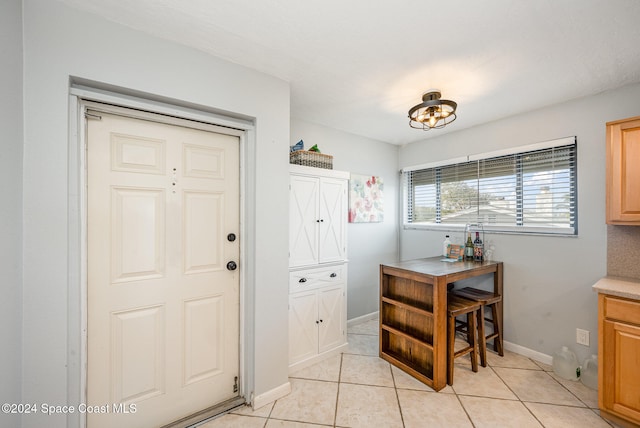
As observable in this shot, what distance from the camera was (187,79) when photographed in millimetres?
1656

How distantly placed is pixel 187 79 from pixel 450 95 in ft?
6.84

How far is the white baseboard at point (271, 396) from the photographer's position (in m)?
1.90

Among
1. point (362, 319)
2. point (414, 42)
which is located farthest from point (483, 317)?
point (414, 42)

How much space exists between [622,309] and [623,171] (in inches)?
37.5

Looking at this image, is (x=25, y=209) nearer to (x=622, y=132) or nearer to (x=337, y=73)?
(x=337, y=73)

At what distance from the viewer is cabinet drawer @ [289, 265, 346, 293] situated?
2.32 m

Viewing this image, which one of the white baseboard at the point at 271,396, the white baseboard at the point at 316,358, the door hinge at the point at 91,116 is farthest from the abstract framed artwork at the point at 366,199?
the door hinge at the point at 91,116

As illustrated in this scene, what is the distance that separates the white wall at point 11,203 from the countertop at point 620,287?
332cm

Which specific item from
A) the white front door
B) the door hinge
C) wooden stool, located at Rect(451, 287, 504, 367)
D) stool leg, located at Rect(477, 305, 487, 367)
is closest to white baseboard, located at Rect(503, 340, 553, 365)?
wooden stool, located at Rect(451, 287, 504, 367)

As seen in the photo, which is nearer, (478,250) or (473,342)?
(473,342)

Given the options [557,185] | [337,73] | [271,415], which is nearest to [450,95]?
[337,73]

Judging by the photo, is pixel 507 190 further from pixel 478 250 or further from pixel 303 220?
pixel 303 220

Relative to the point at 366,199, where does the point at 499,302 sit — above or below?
below

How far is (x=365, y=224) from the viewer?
11.4 ft
